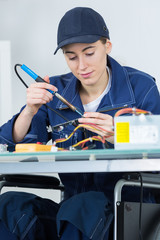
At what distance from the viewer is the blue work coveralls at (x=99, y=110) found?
1638 mm

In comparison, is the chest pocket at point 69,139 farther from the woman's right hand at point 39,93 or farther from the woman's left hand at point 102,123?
the woman's left hand at point 102,123

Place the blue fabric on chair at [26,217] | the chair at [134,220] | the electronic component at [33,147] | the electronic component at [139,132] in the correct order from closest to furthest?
1. the electronic component at [139,132]
2. the electronic component at [33,147]
3. the chair at [134,220]
4. the blue fabric on chair at [26,217]

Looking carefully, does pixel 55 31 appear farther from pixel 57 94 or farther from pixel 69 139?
pixel 57 94

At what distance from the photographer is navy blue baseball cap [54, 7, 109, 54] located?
1556mm

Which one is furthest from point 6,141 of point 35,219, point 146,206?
point 146,206

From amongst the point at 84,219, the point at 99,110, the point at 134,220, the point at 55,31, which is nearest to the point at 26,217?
the point at 84,219

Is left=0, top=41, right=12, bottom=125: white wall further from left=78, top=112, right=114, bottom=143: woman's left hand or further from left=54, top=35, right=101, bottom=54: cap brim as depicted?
left=78, top=112, right=114, bottom=143: woman's left hand

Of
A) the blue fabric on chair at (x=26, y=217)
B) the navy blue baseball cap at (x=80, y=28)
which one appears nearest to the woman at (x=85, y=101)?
the navy blue baseball cap at (x=80, y=28)

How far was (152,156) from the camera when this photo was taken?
1084mm

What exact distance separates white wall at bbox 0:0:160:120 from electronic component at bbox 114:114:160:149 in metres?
1.78

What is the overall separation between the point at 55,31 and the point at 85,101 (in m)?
1.16

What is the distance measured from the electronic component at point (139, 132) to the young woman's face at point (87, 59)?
669 mm

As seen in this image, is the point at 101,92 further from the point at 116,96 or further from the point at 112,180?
the point at 112,180

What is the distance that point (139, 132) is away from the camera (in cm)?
100
